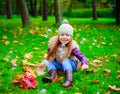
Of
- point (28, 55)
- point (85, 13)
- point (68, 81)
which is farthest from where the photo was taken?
point (85, 13)

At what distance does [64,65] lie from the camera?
18.4 ft

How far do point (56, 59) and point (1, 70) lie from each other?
47.6 inches

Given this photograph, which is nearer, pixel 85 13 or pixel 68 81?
pixel 68 81

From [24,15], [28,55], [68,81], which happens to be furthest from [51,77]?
[24,15]

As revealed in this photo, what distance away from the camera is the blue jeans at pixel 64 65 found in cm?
559

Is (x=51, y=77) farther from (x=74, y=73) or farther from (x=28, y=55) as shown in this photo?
(x=28, y=55)

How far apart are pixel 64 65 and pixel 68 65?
0.08 meters

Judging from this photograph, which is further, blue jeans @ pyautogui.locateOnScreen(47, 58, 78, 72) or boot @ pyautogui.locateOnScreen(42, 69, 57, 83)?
blue jeans @ pyautogui.locateOnScreen(47, 58, 78, 72)

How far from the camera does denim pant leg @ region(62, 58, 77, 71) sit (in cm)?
556

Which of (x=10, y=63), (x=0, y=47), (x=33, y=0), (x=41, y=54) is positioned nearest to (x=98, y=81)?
(x=10, y=63)

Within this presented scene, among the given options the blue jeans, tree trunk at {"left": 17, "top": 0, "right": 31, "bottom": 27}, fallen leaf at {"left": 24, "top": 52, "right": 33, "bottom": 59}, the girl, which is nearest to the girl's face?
the girl

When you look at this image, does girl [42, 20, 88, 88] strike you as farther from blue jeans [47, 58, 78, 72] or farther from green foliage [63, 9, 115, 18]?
green foliage [63, 9, 115, 18]

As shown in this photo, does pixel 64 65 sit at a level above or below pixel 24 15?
below

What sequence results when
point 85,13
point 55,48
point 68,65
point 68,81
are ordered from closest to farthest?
point 68,81, point 68,65, point 55,48, point 85,13
